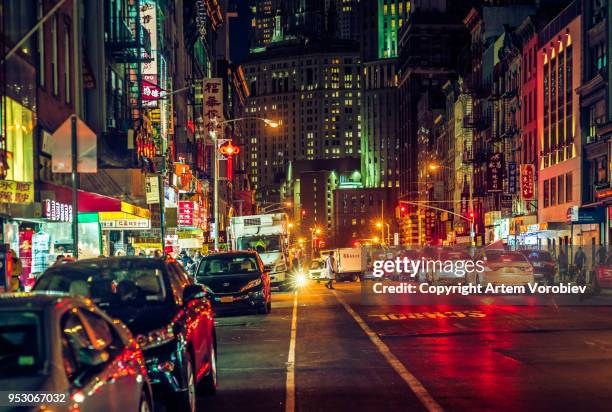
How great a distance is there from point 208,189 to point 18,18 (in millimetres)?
58530

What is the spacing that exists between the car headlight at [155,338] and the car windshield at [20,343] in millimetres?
3586

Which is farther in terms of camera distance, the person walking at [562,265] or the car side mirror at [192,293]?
the person walking at [562,265]

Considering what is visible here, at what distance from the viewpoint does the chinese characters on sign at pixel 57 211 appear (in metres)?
28.7

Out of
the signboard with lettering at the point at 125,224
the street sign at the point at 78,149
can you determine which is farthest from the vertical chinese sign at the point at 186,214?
the street sign at the point at 78,149

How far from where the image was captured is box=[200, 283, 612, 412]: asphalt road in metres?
11.9

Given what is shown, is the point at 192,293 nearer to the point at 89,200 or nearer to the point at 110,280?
the point at 110,280

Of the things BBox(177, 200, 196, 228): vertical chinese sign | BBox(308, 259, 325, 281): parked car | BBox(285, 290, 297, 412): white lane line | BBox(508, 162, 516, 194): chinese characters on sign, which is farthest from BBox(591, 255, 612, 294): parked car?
BBox(508, 162, 516, 194): chinese characters on sign

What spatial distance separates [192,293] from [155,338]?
1.26 metres

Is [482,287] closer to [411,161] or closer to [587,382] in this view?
[587,382]

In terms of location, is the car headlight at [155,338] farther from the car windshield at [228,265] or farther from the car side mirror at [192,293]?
the car windshield at [228,265]

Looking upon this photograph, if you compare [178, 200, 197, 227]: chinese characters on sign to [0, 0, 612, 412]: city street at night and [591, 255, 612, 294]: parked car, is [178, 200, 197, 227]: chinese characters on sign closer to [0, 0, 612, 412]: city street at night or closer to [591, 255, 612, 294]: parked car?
[0, 0, 612, 412]: city street at night

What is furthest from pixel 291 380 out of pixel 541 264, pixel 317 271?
pixel 317 271

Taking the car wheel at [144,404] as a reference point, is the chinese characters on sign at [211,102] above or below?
above

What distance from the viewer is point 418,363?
15469 millimetres
